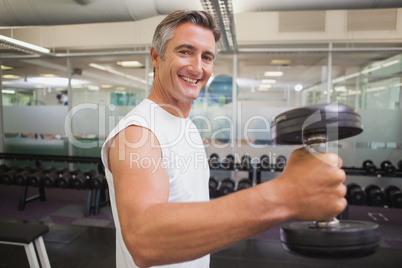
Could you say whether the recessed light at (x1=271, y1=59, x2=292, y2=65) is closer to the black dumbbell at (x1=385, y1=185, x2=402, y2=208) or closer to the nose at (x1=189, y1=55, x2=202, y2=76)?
the black dumbbell at (x1=385, y1=185, x2=402, y2=208)

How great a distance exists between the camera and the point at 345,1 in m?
2.15

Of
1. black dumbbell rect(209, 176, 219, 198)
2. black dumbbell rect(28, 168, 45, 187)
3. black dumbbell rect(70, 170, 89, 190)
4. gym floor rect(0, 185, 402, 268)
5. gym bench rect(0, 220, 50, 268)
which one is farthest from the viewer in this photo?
black dumbbell rect(28, 168, 45, 187)

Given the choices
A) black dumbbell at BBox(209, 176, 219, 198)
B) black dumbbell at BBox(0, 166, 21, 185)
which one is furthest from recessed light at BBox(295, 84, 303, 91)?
black dumbbell at BBox(0, 166, 21, 185)

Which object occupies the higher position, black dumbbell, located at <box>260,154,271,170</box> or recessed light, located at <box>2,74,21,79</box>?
recessed light, located at <box>2,74,21,79</box>

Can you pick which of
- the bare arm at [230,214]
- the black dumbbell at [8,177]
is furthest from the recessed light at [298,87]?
the black dumbbell at [8,177]

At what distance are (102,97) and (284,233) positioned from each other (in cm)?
449

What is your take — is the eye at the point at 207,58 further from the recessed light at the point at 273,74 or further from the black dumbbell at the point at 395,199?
the recessed light at the point at 273,74

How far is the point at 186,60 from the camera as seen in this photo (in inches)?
25.6

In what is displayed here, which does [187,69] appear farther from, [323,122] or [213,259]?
[213,259]

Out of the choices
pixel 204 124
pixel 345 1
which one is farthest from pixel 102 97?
pixel 345 1

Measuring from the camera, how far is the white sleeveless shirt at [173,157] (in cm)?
58

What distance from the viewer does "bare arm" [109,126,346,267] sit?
14.0 inches

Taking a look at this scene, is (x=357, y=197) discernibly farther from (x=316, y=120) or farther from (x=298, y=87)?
(x=316, y=120)

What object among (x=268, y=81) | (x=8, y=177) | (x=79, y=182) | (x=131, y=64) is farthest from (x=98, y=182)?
(x=268, y=81)
